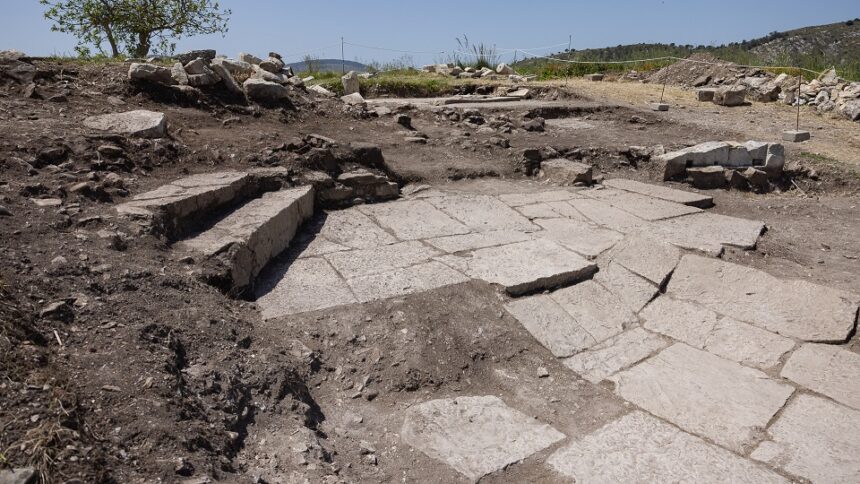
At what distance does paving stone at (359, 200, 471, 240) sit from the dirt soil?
0.78m

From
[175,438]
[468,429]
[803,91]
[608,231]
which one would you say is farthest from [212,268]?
[803,91]

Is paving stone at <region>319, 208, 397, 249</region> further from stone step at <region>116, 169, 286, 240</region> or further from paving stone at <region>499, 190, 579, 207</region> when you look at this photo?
paving stone at <region>499, 190, 579, 207</region>

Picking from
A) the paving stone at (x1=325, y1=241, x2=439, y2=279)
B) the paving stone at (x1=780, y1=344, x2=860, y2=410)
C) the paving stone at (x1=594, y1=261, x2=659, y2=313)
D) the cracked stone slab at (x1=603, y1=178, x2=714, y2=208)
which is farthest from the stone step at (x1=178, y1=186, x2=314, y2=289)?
the cracked stone slab at (x1=603, y1=178, x2=714, y2=208)

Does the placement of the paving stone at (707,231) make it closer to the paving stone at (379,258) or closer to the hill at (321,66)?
the paving stone at (379,258)

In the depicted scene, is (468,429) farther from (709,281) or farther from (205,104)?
(205,104)

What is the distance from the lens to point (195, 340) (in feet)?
9.14

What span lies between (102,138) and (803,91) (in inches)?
502

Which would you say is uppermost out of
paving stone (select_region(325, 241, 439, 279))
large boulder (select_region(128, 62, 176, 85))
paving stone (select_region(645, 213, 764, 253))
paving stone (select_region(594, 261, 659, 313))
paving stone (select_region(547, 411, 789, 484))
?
large boulder (select_region(128, 62, 176, 85))

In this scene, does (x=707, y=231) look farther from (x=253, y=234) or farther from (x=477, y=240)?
(x=253, y=234)

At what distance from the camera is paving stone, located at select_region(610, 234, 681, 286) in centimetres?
433

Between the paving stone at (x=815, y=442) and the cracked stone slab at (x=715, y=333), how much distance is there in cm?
43

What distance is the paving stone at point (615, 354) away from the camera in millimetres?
3371

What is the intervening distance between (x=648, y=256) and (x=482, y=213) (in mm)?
1547

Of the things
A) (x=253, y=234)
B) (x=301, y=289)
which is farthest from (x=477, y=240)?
(x=253, y=234)
